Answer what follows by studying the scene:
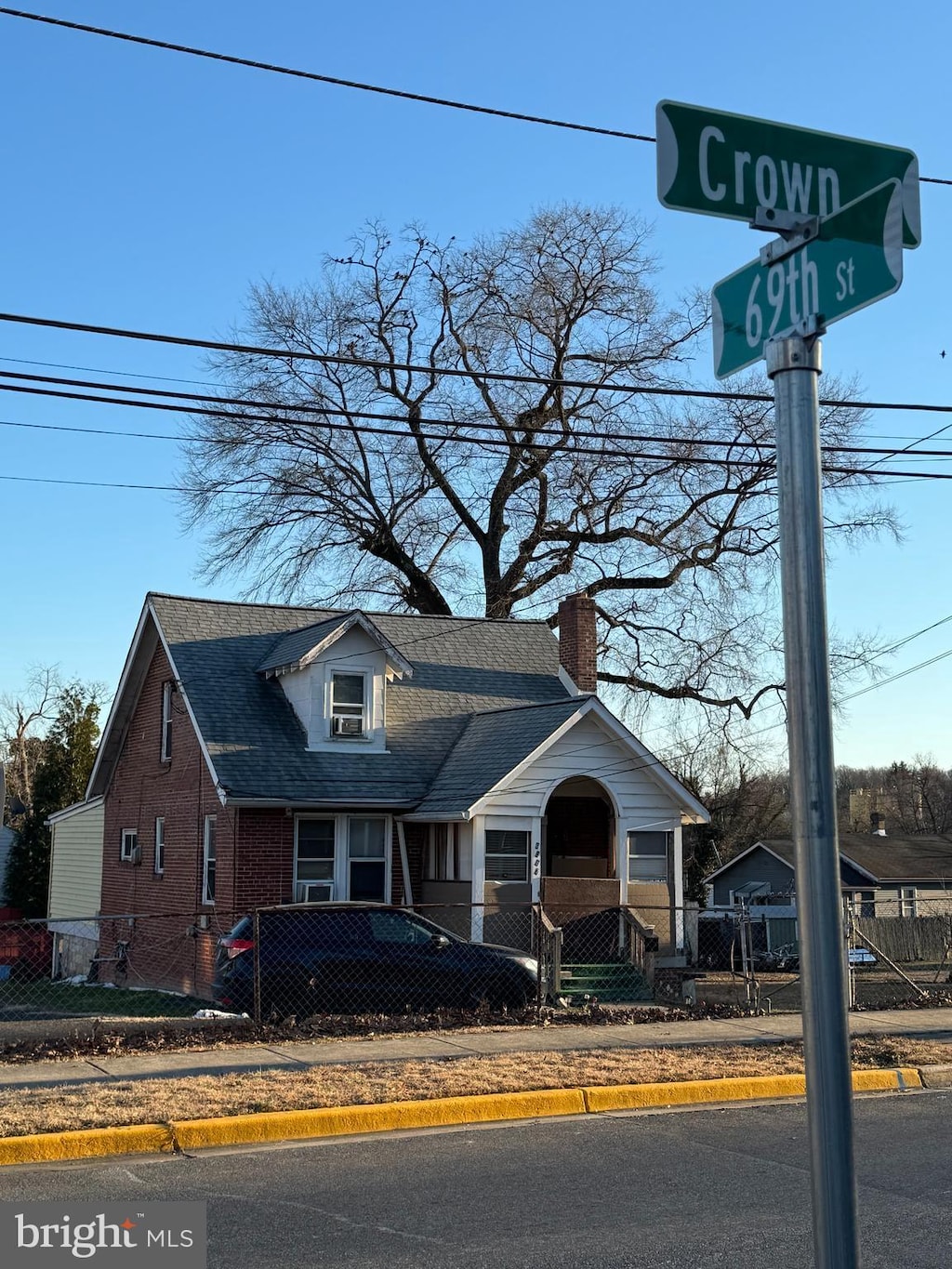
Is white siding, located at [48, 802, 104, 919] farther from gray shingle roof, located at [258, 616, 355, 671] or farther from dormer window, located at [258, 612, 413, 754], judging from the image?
dormer window, located at [258, 612, 413, 754]

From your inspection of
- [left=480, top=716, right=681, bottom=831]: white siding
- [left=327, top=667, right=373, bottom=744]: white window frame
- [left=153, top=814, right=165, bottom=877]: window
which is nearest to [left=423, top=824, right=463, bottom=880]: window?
[left=480, top=716, right=681, bottom=831]: white siding

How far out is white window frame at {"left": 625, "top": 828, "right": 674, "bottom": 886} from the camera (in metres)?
22.6

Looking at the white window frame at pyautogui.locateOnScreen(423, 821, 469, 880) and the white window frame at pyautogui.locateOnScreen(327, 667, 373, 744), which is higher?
the white window frame at pyautogui.locateOnScreen(327, 667, 373, 744)

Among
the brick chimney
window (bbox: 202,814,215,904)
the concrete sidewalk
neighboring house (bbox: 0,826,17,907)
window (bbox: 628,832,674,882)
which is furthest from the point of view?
neighboring house (bbox: 0,826,17,907)

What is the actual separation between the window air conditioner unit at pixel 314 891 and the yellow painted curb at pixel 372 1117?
470 inches

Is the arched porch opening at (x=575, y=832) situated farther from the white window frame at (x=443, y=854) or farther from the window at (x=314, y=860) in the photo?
the window at (x=314, y=860)

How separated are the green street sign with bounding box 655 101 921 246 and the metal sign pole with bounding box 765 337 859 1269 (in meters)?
0.76

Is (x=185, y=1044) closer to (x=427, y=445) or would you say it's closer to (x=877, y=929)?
(x=877, y=929)

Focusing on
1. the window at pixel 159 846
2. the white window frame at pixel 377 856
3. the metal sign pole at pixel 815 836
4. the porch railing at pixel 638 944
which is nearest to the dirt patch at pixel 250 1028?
the porch railing at pixel 638 944

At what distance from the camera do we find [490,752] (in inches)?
906

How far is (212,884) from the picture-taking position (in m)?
23.0

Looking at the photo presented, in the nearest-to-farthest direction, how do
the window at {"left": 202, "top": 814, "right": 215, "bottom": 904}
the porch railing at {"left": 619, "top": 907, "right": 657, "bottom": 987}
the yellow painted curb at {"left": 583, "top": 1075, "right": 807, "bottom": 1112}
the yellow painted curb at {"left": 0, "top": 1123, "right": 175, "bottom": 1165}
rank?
the yellow painted curb at {"left": 0, "top": 1123, "right": 175, "bottom": 1165} < the yellow painted curb at {"left": 583, "top": 1075, "right": 807, "bottom": 1112} < the porch railing at {"left": 619, "top": 907, "right": 657, "bottom": 987} < the window at {"left": 202, "top": 814, "right": 215, "bottom": 904}

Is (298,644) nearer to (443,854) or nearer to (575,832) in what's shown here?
(443,854)

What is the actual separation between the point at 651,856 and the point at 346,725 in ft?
19.3
